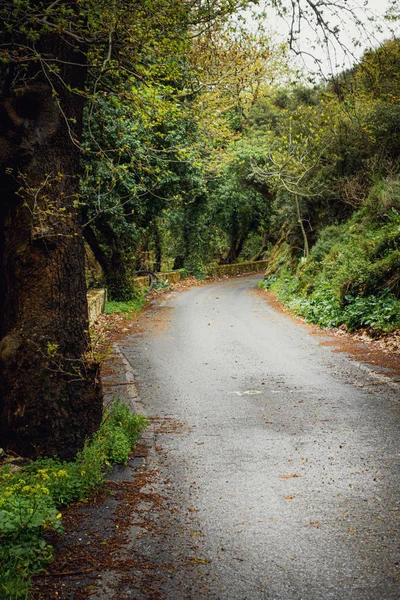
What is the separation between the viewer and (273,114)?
33.0m

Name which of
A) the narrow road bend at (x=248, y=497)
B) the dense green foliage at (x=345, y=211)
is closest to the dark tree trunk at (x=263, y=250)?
the dense green foliage at (x=345, y=211)

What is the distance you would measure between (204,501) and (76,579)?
58.7 inches

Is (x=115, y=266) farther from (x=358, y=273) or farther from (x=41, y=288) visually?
(x=41, y=288)

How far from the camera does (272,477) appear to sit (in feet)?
16.2

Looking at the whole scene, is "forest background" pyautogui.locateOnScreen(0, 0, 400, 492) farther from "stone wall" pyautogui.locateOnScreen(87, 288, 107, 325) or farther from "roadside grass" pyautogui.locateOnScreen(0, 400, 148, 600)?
"stone wall" pyautogui.locateOnScreen(87, 288, 107, 325)

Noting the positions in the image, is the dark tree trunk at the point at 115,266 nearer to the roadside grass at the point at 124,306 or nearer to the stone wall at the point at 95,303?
the roadside grass at the point at 124,306

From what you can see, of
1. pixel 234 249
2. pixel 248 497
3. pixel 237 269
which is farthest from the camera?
pixel 234 249

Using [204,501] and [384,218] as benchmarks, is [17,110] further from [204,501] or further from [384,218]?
[384,218]

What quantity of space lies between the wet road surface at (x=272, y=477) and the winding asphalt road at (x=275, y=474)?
1cm

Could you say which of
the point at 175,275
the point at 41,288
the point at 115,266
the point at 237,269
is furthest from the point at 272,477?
the point at 237,269

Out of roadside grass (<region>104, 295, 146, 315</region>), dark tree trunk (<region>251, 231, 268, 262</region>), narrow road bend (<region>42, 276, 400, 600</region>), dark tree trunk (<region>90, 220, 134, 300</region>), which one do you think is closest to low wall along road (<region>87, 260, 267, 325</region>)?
roadside grass (<region>104, 295, 146, 315</region>)

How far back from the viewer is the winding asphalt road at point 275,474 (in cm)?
337

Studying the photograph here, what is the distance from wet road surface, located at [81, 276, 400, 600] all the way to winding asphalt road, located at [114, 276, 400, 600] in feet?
0.05

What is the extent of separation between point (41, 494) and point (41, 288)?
211 centimetres
